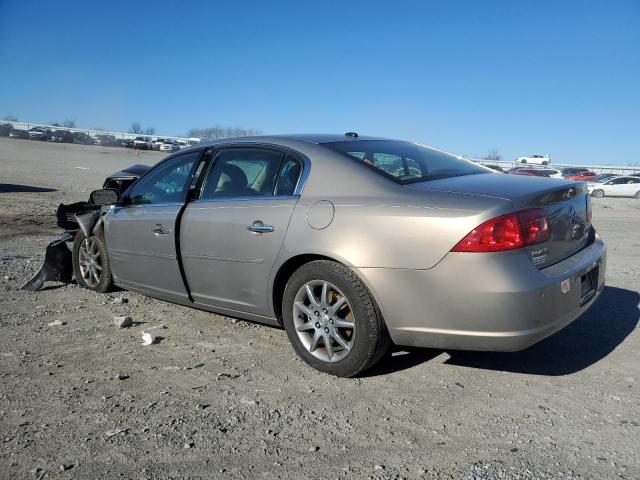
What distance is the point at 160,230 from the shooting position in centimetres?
466

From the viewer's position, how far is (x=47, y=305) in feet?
17.7

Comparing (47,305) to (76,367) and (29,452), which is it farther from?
(29,452)

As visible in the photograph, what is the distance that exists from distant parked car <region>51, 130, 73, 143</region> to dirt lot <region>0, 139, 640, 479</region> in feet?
212

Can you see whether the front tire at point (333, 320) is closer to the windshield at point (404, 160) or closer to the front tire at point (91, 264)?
the windshield at point (404, 160)

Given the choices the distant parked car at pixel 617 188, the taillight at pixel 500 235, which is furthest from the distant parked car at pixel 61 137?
the taillight at pixel 500 235

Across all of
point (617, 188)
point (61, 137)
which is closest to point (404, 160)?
point (617, 188)

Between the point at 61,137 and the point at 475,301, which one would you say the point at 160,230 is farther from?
the point at 61,137

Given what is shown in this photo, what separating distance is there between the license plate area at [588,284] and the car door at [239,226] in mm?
1910

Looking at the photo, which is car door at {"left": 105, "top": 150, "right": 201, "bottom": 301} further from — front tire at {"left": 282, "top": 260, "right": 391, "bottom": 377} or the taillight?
the taillight

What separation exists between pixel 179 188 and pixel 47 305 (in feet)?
6.17

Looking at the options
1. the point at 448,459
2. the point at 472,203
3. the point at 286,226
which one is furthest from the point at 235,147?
the point at 448,459

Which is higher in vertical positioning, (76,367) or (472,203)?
(472,203)

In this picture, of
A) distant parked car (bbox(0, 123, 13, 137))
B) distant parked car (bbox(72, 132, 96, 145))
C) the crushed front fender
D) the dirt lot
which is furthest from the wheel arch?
distant parked car (bbox(0, 123, 13, 137))

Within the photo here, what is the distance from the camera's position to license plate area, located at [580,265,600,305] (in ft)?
11.6
